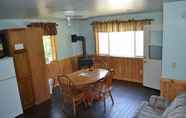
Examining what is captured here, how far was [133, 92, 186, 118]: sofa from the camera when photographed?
84.6 inches

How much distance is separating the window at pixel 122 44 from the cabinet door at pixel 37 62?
2.60 metres

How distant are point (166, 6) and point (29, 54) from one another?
3.24 metres

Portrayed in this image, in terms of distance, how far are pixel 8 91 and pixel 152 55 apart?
389 cm

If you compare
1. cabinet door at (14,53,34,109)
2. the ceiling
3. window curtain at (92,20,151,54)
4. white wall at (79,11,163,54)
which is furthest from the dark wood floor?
the ceiling

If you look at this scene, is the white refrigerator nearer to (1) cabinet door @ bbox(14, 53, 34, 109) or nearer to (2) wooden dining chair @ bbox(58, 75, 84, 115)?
(1) cabinet door @ bbox(14, 53, 34, 109)

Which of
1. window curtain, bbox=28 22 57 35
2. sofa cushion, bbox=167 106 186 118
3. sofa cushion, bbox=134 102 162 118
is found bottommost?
sofa cushion, bbox=134 102 162 118

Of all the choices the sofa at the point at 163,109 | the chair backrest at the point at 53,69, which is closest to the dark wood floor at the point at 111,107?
the sofa at the point at 163,109

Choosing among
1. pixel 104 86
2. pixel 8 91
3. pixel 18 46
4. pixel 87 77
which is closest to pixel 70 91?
pixel 87 77

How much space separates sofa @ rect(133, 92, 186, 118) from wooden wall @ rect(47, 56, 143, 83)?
2585 mm

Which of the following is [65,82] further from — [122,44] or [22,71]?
[122,44]

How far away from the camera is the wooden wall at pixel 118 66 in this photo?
18.3ft

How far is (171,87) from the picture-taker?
10.5 feet

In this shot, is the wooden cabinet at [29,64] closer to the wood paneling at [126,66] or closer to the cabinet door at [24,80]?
the cabinet door at [24,80]

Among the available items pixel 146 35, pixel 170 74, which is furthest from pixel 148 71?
pixel 170 74
